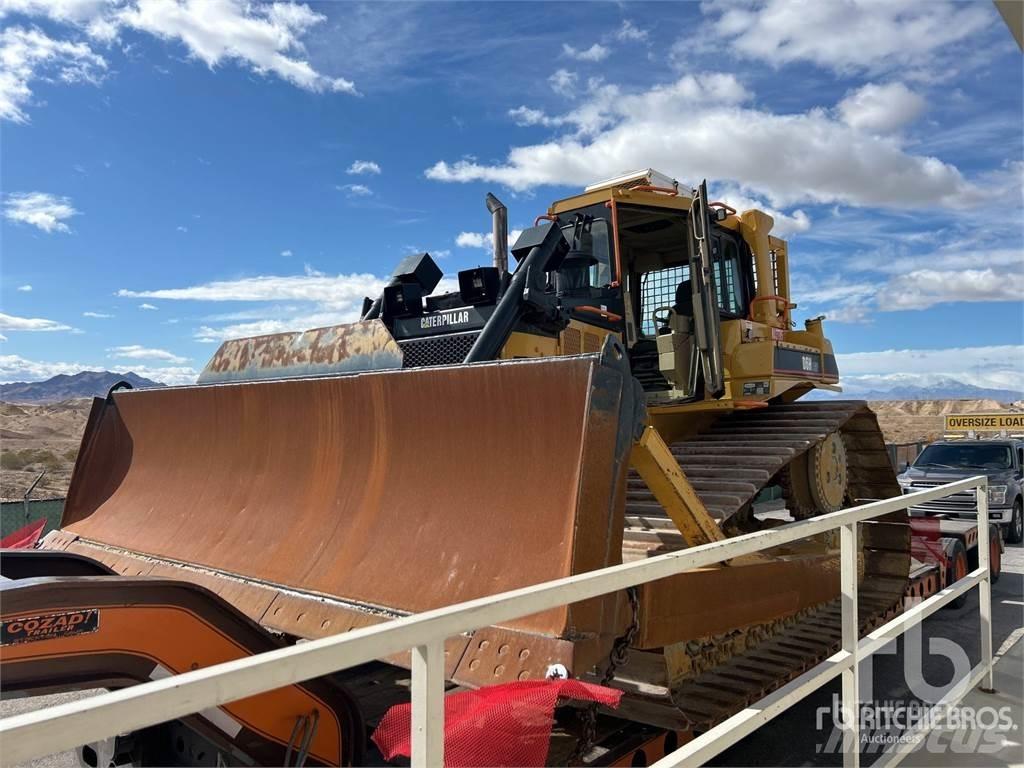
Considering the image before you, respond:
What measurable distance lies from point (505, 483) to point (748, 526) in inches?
136

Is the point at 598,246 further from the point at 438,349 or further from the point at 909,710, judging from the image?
the point at 909,710

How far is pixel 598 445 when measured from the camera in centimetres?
316

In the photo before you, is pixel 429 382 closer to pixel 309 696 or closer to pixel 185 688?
pixel 309 696

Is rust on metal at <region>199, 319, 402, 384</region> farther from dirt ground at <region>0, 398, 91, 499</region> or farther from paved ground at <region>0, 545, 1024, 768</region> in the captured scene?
dirt ground at <region>0, 398, 91, 499</region>

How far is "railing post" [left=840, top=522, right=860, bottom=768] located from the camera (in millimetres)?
3078

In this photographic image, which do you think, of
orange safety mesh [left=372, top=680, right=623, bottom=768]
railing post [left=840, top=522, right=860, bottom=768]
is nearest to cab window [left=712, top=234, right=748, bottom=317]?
railing post [left=840, top=522, right=860, bottom=768]

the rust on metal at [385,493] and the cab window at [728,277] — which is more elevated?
the cab window at [728,277]

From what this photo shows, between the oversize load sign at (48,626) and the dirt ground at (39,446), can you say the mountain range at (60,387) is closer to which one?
the dirt ground at (39,446)

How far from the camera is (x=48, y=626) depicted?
2127mm

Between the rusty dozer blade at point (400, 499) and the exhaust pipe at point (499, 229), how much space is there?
7.80 ft

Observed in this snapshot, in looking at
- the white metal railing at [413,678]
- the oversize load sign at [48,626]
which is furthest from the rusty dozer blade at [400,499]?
the oversize load sign at [48,626]

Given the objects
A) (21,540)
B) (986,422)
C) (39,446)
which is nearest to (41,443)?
(39,446)

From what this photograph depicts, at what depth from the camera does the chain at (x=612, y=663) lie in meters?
3.03

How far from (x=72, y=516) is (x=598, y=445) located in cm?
456
